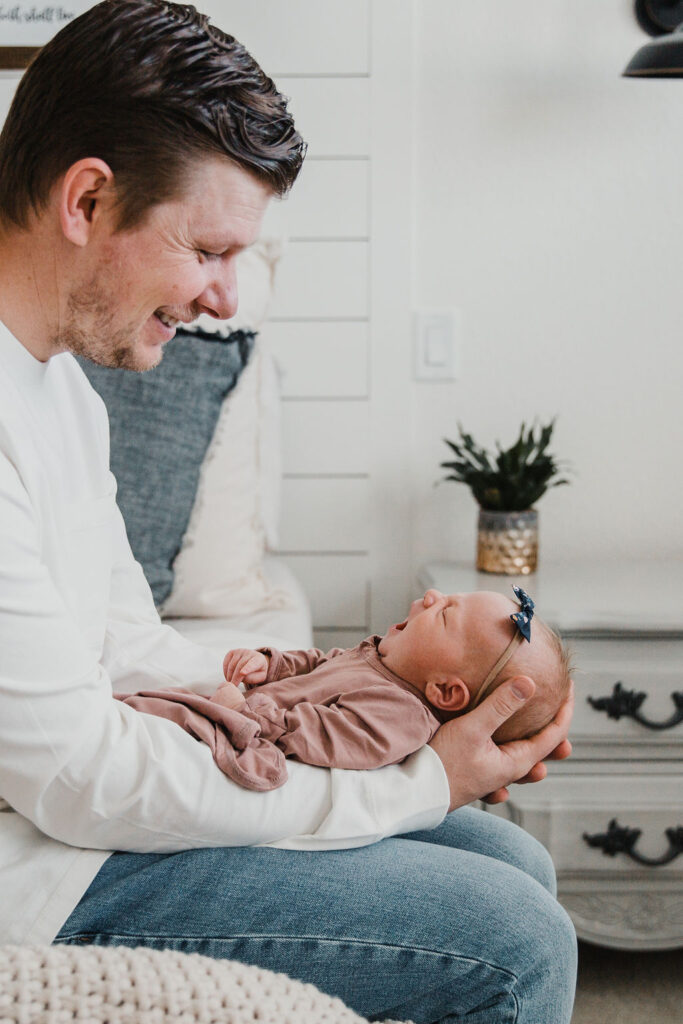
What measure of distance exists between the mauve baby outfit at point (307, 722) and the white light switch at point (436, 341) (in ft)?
3.25

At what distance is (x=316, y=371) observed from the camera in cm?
203

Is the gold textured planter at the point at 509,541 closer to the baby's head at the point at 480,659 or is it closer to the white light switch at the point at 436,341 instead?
the white light switch at the point at 436,341

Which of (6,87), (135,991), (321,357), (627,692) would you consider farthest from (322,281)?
(135,991)

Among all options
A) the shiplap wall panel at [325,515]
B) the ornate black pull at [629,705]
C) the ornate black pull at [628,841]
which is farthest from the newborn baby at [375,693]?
the shiplap wall panel at [325,515]

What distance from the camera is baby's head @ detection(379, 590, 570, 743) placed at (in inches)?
43.3

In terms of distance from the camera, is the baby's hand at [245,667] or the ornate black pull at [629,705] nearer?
the baby's hand at [245,667]

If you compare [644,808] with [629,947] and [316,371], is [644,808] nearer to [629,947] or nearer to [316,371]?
[629,947]

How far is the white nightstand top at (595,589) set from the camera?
165 cm

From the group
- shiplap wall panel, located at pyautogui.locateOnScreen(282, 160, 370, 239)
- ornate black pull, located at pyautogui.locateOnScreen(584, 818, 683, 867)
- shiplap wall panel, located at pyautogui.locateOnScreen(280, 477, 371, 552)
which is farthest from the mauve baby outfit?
shiplap wall panel, located at pyautogui.locateOnScreen(282, 160, 370, 239)

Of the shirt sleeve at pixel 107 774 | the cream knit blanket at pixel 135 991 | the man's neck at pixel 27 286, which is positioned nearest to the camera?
the cream knit blanket at pixel 135 991

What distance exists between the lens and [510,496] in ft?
6.21

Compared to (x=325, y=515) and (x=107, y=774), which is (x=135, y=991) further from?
(x=325, y=515)

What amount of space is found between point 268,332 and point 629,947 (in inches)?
49.7

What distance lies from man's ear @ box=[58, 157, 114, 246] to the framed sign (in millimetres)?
1224
